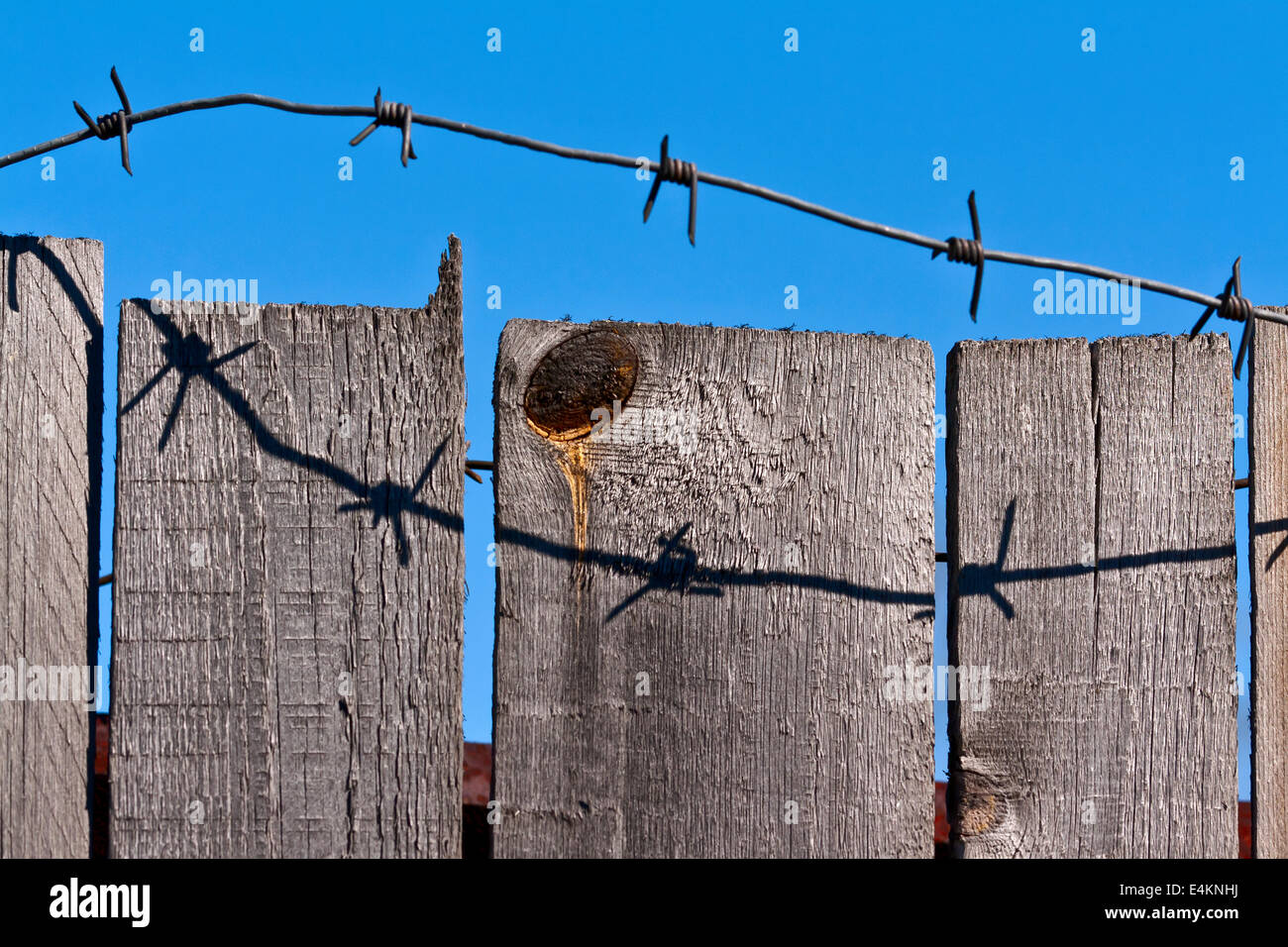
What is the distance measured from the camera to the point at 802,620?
6.79ft

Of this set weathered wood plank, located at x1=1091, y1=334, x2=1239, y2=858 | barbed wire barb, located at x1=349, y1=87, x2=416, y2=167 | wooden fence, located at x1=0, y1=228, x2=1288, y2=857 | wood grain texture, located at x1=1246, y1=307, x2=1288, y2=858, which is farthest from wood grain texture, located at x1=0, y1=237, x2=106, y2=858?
wood grain texture, located at x1=1246, y1=307, x2=1288, y2=858

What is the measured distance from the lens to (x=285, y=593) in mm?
1993

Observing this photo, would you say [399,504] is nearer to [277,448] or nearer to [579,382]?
[277,448]

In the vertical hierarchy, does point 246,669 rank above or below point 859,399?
below

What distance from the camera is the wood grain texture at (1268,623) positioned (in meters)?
2.18

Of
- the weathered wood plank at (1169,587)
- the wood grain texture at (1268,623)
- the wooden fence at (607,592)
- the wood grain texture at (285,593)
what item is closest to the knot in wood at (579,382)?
the wooden fence at (607,592)

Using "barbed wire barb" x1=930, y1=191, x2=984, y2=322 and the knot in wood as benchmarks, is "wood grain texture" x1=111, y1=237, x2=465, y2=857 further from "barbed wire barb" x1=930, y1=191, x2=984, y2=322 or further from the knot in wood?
"barbed wire barb" x1=930, y1=191, x2=984, y2=322

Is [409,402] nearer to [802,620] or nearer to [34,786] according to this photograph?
[802,620]

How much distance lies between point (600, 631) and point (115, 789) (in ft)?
2.88

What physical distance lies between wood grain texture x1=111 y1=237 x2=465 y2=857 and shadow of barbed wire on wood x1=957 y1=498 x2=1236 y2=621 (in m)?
0.95

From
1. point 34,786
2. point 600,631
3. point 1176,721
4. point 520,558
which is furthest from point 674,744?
point 34,786

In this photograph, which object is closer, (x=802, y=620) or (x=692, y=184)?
(x=692, y=184)

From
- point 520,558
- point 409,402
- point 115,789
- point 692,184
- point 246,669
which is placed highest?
point 692,184

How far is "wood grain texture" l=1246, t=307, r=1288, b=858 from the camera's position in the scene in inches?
85.9
